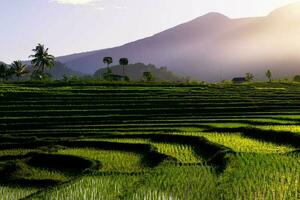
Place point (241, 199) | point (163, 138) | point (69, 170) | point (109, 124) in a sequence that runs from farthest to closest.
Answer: point (109, 124)
point (163, 138)
point (69, 170)
point (241, 199)

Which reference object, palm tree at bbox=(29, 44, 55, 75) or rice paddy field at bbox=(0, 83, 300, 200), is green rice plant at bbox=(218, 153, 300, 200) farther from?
palm tree at bbox=(29, 44, 55, 75)

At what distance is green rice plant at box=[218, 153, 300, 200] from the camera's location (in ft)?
40.0

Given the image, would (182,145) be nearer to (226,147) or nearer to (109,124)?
(226,147)

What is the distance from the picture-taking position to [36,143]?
74.3 ft

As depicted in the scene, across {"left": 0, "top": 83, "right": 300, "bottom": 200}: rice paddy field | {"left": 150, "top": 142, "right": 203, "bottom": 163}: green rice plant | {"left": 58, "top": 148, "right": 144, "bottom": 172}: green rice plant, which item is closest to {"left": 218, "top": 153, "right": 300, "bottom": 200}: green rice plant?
{"left": 0, "top": 83, "right": 300, "bottom": 200}: rice paddy field

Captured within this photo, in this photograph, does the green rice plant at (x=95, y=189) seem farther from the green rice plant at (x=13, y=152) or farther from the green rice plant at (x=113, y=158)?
the green rice plant at (x=13, y=152)

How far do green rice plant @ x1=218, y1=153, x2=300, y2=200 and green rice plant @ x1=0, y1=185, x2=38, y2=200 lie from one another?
17.2 feet

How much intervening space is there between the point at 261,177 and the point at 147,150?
6.65 metres

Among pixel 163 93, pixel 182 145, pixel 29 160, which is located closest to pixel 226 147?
pixel 182 145

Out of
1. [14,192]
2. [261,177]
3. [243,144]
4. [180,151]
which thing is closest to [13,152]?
[180,151]

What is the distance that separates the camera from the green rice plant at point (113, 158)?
16484 millimetres

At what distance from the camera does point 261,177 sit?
14133mm

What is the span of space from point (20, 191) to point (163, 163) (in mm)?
4611

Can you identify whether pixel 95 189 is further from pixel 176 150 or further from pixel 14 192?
pixel 176 150
